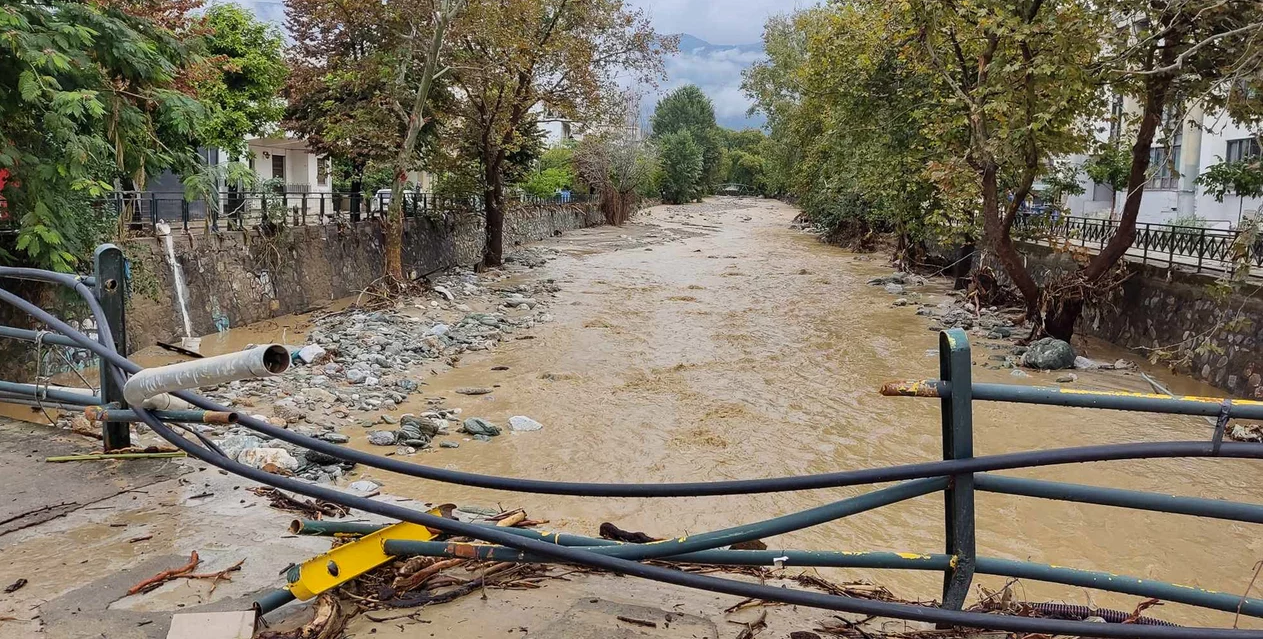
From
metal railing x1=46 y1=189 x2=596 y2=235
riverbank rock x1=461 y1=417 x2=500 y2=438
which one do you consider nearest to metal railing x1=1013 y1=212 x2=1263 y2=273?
riverbank rock x1=461 y1=417 x2=500 y2=438

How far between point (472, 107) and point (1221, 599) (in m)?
21.1

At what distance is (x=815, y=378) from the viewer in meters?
12.6

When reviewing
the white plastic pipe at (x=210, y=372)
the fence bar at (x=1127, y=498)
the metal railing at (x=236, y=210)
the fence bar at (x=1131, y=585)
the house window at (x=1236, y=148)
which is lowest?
the fence bar at (x=1131, y=585)

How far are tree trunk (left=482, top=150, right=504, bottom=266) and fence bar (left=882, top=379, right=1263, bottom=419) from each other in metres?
21.1

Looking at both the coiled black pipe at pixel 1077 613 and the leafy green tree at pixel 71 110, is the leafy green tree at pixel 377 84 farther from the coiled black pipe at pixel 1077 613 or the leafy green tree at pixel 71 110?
the coiled black pipe at pixel 1077 613

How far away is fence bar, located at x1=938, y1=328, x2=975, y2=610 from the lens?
232cm

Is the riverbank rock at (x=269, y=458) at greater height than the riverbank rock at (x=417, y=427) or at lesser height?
greater

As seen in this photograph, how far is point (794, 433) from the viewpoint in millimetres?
9852

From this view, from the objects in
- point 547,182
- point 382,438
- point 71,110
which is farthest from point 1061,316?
point 547,182

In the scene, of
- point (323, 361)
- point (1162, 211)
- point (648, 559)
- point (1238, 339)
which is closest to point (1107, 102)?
point (1238, 339)

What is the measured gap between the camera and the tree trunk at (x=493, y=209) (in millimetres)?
22953

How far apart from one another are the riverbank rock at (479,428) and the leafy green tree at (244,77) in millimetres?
19822

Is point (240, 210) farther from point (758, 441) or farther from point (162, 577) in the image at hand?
point (162, 577)

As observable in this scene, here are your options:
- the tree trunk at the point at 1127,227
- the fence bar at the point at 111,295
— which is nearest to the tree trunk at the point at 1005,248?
the tree trunk at the point at 1127,227
